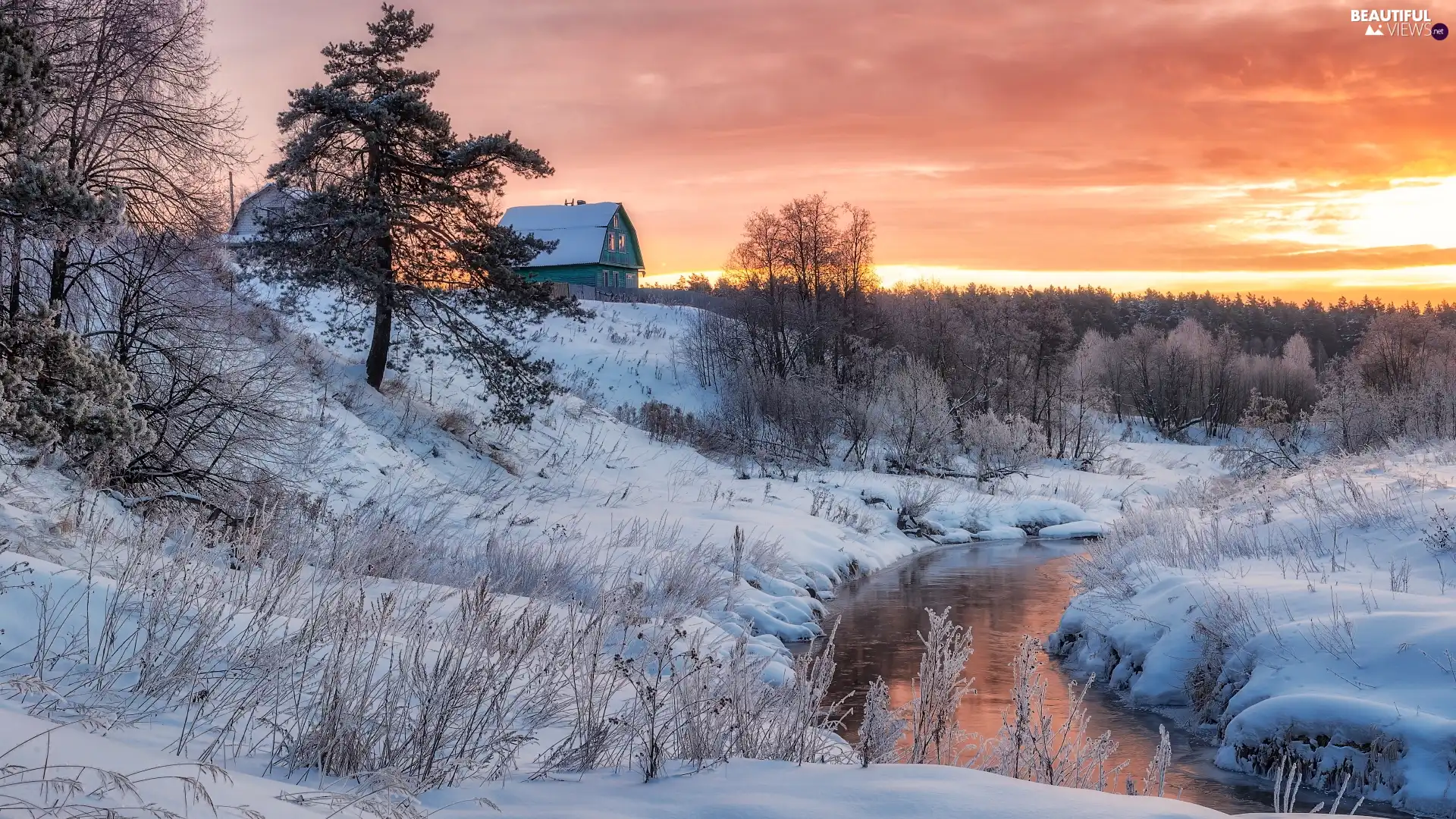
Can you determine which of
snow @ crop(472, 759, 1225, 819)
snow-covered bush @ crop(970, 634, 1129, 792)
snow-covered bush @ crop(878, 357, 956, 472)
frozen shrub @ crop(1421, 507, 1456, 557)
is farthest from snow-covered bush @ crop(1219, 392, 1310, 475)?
snow @ crop(472, 759, 1225, 819)

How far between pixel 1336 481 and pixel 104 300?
20622mm

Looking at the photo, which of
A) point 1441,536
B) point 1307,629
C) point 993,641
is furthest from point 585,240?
point 1307,629

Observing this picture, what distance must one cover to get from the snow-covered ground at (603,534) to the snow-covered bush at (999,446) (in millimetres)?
1188

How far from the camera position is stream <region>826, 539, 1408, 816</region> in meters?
9.09

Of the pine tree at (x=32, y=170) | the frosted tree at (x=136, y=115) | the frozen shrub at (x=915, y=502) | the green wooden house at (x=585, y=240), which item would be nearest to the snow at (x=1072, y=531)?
the frozen shrub at (x=915, y=502)

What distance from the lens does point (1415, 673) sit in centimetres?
880

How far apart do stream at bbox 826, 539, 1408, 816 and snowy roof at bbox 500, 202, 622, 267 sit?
42683 mm

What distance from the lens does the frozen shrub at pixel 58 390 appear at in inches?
225

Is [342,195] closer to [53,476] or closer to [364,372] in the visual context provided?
[364,372]

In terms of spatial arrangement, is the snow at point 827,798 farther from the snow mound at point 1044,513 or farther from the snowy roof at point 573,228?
the snowy roof at point 573,228

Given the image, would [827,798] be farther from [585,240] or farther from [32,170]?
[585,240]

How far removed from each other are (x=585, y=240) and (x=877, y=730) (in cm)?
6025

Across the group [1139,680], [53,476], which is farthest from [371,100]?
[1139,680]

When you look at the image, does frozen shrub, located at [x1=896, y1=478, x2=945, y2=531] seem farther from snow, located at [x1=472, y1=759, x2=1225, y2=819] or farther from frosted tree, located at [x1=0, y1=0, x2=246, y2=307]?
snow, located at [x1=472, y1=759, x2=1225, y2=819]
